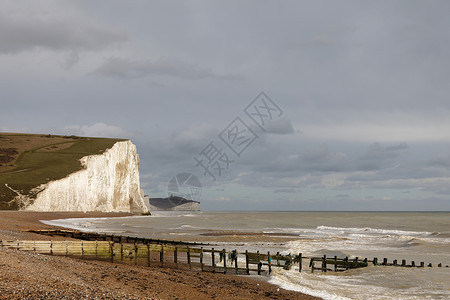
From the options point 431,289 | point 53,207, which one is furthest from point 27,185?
point 431,289

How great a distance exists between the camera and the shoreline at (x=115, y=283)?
1273cm

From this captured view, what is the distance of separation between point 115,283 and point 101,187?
315 feet

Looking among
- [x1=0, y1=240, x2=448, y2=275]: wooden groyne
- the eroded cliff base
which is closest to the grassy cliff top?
the eroded cliff base

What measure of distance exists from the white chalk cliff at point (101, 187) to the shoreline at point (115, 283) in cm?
7923

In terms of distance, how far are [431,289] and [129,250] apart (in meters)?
16.8

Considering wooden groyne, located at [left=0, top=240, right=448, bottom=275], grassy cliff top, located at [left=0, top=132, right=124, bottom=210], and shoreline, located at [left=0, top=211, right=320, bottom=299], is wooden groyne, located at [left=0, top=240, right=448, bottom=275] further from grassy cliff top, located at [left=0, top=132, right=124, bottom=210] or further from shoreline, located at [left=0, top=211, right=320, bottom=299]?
grassy cliff top, located at [left=0, top=132, right=124, bottom=210]

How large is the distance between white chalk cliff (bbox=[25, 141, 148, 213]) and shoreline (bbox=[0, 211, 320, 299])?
260 feet

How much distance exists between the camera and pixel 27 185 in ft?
302

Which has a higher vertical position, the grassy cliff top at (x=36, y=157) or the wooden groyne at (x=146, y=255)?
the grassy cliff top at (x=36, y=157)

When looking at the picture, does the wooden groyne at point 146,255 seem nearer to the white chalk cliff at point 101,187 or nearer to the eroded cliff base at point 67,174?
the white chalk cliff at point 101,187

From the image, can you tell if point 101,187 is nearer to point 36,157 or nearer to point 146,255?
point 36,157

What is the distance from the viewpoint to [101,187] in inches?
4252

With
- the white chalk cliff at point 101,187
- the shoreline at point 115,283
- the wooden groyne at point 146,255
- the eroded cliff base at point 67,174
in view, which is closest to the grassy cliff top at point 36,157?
the eroded cliff base at point 67,174

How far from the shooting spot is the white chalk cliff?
94625 millimetres
